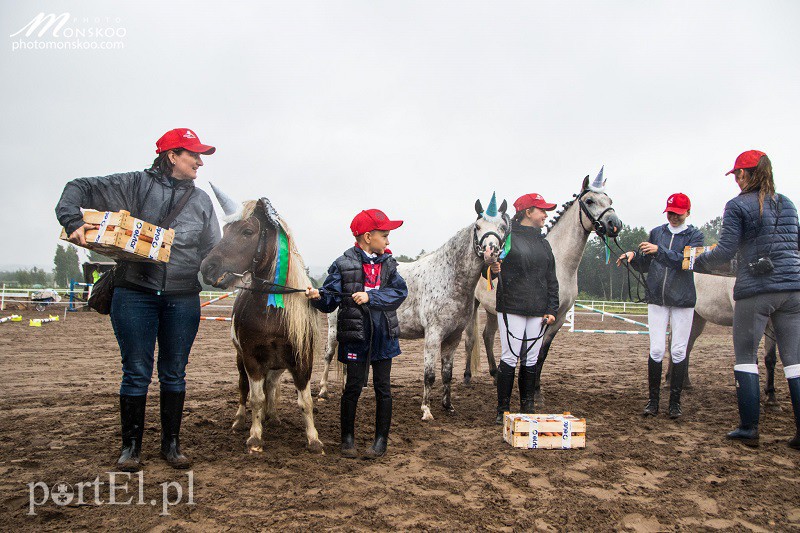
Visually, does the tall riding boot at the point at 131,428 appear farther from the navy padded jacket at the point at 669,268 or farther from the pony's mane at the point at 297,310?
the navy padded jacket at the point at 669,268

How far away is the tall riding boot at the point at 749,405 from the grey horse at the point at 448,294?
7.69ft

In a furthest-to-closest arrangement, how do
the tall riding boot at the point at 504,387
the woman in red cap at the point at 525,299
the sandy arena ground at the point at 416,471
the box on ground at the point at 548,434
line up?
the tall riding boot at the point at 504,387
the woman in red cap at the point at 525,299
the box on ground at the point at 548,434
the sandy arena ground at the point at 416,471

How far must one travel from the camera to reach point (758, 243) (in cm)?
412

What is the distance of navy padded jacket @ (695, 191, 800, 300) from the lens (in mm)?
3973

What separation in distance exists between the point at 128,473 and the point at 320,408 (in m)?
2.46

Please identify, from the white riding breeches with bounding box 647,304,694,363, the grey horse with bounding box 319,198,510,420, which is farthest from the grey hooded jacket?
the white riding breeches with bounding box 647,304,694,363

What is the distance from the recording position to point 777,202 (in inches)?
162

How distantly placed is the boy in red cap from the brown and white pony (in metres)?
0.24

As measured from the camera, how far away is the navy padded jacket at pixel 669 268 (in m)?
5.03

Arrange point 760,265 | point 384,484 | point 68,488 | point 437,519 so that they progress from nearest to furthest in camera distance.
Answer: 1. point 437,519
2. point 68,488
3. point 384,484
4. point 760,265

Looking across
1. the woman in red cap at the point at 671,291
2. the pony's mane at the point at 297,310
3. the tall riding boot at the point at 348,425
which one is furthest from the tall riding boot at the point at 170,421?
the woman in red cap at the point at 671,291

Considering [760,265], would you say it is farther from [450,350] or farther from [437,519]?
[437,519]

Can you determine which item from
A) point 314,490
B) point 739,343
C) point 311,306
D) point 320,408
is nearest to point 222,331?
point 320,408

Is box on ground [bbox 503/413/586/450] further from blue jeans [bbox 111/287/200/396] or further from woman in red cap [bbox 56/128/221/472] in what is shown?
blue jeans [bbox 111/287/200/396]
